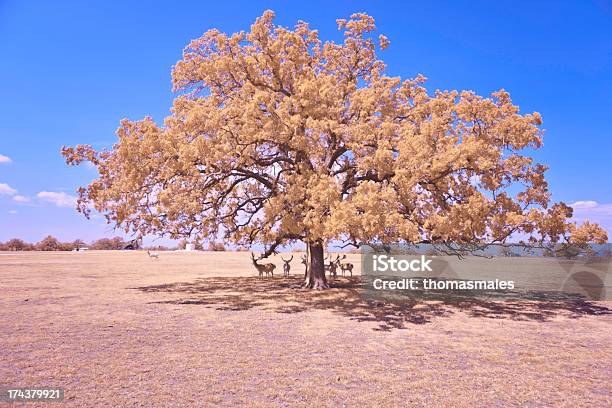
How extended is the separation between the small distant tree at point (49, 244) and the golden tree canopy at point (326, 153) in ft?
255

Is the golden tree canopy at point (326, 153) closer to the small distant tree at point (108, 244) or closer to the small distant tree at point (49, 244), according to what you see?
the small distant tree at point (49, 244)

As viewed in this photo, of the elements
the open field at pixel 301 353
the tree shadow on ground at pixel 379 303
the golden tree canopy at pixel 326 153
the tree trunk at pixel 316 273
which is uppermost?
the golden tree canopy at pixel 326 153

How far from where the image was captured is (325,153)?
18.4m

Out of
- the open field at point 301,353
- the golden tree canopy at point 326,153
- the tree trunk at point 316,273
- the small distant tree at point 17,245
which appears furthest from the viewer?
the small distant tree at point 17,245

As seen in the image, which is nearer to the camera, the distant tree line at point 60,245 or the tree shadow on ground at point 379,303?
the tree shadow on ground at point 379,303

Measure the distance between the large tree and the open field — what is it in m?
3.05

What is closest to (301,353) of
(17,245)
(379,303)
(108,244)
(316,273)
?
(379,303)

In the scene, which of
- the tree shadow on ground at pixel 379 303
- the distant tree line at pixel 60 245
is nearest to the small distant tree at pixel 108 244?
the distant tree line at pixel 60 245

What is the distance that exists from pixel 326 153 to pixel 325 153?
1.62ft

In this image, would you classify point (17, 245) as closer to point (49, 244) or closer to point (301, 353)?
point (49, 244)

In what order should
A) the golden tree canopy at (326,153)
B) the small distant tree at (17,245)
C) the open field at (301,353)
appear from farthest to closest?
the small distant tree at (17,245)
the golden tree canopy at (326,153)
the open field at (301,353)

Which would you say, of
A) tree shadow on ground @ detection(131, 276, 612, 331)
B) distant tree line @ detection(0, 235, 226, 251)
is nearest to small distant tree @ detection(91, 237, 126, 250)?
distant tree line @ detection(0, 235, 226, 251)

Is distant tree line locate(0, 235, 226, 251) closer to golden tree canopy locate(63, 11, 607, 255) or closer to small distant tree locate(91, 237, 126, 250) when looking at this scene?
small distant tree locate(91, 237, 126, 250)

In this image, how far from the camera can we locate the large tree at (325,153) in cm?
1429
